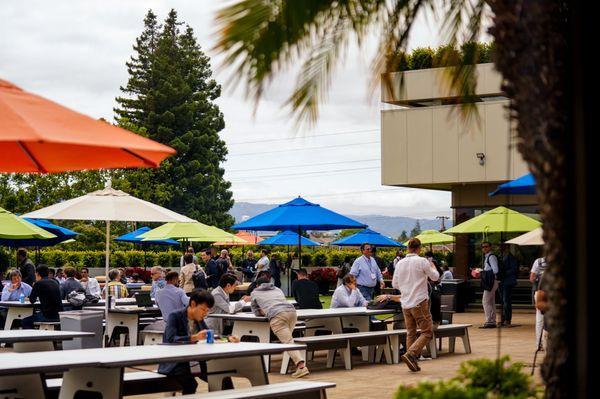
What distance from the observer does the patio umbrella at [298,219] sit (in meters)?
20.3

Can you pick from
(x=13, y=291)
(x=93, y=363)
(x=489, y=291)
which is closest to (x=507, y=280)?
(x=489, y=291)

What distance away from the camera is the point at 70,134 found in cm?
628

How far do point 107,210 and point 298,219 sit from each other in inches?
246

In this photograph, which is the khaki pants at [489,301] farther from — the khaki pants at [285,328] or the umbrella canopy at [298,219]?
the khaki pants at [285,328]

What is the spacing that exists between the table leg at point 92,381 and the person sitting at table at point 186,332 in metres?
1.11

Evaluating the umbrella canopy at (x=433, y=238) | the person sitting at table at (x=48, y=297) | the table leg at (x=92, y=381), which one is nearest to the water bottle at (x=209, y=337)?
the table leg at (x=92, y=381)

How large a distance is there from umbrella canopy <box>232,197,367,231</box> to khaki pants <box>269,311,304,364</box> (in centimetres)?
573

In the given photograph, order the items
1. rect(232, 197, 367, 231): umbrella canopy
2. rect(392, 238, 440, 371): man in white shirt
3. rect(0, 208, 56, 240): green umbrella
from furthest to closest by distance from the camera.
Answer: rect(232, 197, 367, 231): umbrella canopy → rect(0, 208, 56, 240): green umbrella → rect(392, 238, 440, 371): man in white shirt

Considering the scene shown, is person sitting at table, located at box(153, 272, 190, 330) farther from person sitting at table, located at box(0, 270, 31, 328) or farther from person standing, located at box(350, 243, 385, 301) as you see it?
person standing, located at box(350, 243, 385, 301)

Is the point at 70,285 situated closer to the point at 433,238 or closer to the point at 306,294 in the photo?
the point at 306,294

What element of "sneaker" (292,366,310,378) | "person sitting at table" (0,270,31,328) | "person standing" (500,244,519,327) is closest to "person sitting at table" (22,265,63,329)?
"person sitting at table" (0,270,31,328)

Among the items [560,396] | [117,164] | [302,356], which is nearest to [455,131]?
[302,356]

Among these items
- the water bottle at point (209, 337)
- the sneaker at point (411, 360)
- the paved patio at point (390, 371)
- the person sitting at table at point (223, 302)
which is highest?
the person sitting at table at point (223, 302)

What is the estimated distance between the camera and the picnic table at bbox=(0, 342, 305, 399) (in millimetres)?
8602
